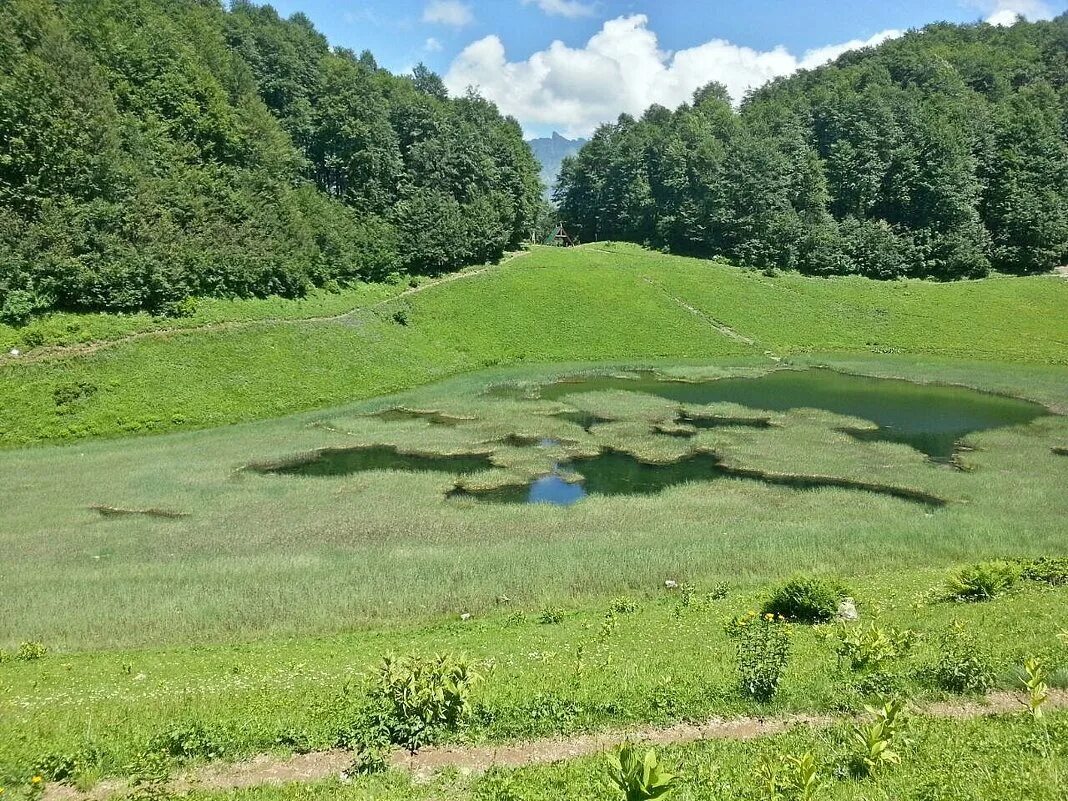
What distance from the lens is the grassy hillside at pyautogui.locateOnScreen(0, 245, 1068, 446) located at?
49.5 meters

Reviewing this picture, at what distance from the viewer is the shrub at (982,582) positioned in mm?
18219

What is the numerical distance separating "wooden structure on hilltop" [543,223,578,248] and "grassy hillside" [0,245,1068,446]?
41583 millimetres

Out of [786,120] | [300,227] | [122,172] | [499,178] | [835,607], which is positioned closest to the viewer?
[835,607]

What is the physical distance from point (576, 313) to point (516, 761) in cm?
7700

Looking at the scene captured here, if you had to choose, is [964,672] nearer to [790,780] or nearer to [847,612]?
[847,612]

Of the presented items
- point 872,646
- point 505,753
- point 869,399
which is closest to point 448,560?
point 505,753

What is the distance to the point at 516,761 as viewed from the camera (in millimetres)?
11281

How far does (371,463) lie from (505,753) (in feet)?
99.9

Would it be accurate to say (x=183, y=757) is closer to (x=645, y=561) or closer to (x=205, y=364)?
(x=645, y=561)

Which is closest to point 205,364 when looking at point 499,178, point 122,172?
point 122,172

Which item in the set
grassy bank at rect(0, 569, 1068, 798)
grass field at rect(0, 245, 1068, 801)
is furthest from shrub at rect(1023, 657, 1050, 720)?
grassy bank at rect(0, 569, 1068, 798)

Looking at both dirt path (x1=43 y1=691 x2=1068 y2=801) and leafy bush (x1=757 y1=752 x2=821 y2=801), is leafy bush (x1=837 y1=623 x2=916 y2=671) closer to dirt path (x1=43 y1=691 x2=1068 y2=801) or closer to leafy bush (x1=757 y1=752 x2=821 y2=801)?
dirt path (x1=43 y1=691 x2=1068 y2=801)

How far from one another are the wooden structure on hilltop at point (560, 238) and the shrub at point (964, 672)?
14432 cm

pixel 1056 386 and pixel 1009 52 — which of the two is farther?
pixel 1009 52
